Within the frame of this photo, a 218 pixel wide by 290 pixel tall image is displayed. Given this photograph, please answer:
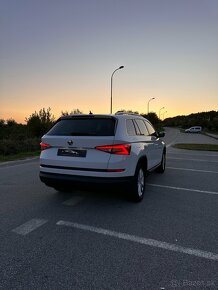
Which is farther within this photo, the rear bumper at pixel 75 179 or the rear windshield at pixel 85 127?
the rear windshield at pixel 85 127

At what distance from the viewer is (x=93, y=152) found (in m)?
5.04

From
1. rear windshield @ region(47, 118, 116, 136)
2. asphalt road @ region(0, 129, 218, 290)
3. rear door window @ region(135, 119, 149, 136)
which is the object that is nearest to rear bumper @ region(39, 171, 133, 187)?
asphalt road @ region(0, 129, 218, 290)

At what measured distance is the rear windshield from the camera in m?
5.21

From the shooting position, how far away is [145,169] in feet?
20.4

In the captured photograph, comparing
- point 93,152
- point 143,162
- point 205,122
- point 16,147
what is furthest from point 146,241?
point 205,122

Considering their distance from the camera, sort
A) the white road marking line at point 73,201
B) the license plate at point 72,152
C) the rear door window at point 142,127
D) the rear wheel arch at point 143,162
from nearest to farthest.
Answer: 1. the license plate at point 72,152
2. the white road marking line at point 73,201
3. the rear wheel arch at point 143,162
4. the rear door window at point 142,127

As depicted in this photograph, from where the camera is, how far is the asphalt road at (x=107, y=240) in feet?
9.77

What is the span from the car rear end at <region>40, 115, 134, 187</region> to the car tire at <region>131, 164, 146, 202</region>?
0.37 meters

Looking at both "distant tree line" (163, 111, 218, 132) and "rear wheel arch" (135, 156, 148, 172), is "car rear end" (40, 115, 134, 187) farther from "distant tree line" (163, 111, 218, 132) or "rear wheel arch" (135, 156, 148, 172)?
"distant tree line" (163, 111, 218, 132)

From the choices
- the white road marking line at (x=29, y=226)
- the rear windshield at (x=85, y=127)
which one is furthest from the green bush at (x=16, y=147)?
the white road marking line at (x=29, y=226)

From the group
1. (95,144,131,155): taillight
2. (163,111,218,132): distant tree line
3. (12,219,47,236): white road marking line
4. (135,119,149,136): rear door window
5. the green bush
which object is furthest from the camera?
(163,111,218,132): distant tree line

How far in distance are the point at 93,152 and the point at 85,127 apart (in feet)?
1.91

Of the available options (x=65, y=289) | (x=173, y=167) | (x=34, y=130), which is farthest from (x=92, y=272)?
(x=34, y=130)

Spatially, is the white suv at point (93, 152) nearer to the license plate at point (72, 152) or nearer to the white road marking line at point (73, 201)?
the license plate at point (72, 152)
